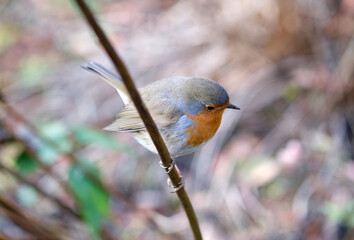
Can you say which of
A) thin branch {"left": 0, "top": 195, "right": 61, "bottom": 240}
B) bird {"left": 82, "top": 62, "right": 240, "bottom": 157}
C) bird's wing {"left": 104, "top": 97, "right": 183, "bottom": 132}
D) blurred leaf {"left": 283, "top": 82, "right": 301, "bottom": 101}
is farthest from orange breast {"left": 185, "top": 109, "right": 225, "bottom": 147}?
blurred leaf {"left": 283, "top": 82, "right": 301, "bottom": 101}

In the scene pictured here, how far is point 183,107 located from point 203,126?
0.15m

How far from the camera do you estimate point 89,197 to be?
2299 millimetres

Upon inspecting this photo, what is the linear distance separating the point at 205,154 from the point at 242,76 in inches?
41.2

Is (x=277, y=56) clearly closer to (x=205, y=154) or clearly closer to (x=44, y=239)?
(x=205, y=154)

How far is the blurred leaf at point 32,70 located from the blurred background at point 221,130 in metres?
0.02

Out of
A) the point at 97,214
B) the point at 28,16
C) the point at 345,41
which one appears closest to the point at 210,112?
the point at 97,214

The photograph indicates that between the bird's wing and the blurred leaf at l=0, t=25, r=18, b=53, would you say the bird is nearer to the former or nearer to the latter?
the bird's wing

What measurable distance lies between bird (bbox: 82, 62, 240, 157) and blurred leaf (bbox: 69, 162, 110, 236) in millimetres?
424

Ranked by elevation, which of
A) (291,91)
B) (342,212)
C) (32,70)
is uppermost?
(32,70)

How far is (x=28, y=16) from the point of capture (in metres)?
6.11

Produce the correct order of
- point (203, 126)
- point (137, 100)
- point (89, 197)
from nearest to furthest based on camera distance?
point (137, 100) < point (203, 126) < point (89, 197)

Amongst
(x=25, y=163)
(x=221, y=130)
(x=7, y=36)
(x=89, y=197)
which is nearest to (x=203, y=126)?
(x=89, y=197)

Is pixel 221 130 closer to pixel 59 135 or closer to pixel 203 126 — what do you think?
pixel 59 135

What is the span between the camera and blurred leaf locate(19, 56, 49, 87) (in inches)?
220
